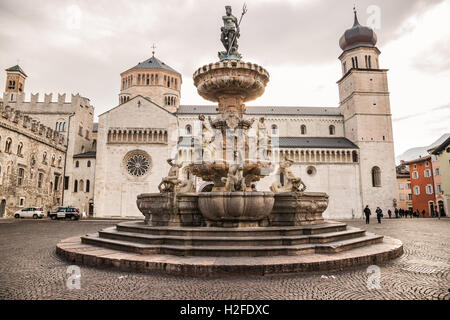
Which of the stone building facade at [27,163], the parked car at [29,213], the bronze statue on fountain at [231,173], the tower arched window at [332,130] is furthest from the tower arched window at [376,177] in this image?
the stone building facade at [27,163]

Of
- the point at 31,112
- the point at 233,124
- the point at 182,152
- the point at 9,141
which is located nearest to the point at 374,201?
the point at 182,152

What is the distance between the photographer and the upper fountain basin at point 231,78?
33.3ft

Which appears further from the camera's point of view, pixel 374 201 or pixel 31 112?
pixel 31 112

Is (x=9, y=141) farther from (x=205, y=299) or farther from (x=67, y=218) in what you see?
(x=205, y=299)

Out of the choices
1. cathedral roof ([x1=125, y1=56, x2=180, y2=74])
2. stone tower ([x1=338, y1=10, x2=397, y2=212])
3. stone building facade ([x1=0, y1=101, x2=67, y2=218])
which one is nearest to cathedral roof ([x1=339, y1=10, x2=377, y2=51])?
stone tower ([x1=338, y1=10, x2=397, y2=212])

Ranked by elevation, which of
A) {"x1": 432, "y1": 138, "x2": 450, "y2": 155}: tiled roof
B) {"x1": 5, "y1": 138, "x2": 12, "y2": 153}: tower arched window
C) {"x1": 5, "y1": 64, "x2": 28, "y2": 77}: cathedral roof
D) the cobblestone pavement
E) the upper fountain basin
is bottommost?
the cobblestone pavement

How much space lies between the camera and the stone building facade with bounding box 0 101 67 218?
3084 centimetres

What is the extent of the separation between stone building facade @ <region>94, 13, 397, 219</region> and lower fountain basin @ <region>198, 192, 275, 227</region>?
24375 mm

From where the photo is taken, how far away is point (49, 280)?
5.02m

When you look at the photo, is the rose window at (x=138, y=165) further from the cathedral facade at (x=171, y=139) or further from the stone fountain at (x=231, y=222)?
the stone fountain at (x=231, y=222)

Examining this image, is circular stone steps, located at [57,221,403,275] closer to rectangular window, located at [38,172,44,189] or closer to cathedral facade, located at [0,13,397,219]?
A: cathedral facade, located at [0,13,397,219]

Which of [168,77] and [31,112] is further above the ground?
[168,77]

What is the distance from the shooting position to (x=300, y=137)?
48.6 metres

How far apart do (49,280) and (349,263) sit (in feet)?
18.7
